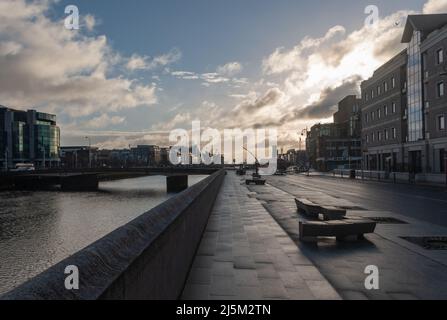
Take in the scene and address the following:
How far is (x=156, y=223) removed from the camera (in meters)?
5.69

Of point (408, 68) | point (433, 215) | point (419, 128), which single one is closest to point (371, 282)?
point (433, 215)

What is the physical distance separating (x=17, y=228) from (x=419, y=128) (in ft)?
157

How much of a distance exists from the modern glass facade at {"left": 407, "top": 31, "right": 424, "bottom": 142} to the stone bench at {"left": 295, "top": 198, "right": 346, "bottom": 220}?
Result: 39.7 metres

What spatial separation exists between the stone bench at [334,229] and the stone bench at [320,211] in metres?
2.91

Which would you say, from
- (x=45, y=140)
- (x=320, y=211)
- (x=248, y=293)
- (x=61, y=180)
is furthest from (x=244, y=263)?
(x=45, y=140)

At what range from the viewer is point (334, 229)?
11.0 meters

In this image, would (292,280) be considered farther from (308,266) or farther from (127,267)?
(127,267)

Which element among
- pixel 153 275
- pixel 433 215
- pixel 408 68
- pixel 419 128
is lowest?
pixel 433 215

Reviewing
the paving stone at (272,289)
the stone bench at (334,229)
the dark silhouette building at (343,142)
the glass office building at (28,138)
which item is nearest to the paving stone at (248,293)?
the paving stone at (272,289)

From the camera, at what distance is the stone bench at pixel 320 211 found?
1442 centimetres

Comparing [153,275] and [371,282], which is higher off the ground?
[153,275]
